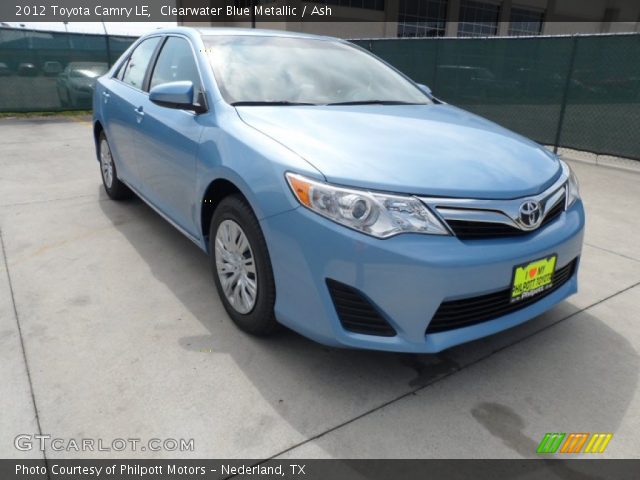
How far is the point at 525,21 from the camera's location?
127 ft

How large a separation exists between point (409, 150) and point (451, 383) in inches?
42.6

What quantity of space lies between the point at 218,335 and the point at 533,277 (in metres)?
1.57

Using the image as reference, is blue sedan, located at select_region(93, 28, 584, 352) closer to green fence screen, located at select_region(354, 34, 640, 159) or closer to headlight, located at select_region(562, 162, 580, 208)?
headlight, located at select_region(562, 162, 580, 208)

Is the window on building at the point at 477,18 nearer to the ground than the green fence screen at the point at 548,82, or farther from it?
farther from it

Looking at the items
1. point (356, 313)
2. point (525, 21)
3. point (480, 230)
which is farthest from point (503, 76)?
point (525, 21)

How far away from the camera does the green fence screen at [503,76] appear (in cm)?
707

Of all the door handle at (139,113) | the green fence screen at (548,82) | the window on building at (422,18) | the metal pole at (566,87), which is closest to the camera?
the door handle at (139,113)

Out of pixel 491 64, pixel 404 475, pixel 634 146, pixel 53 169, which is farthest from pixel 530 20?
pixel 404 475

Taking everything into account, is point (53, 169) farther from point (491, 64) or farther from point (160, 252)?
point (491, 64)

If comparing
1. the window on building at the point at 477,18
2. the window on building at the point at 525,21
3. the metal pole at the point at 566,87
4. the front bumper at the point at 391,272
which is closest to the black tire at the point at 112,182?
the front bumper at the point at 391,272

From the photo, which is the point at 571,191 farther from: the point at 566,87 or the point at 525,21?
the point at 525,21

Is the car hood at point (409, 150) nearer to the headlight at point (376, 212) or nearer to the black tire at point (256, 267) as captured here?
the headlight at point (376, 212)

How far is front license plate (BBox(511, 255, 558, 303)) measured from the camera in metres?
2.08
